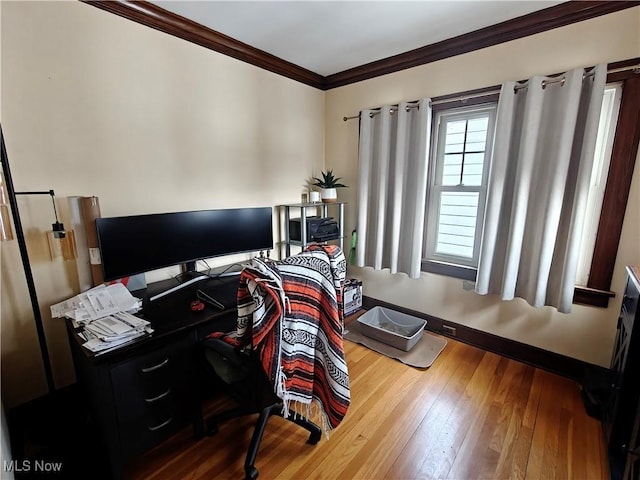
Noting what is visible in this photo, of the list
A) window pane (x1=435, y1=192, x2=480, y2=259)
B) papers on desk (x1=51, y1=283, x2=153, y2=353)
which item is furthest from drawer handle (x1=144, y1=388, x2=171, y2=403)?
window pane (x1=435, y1=192, x2=480, y2=259)

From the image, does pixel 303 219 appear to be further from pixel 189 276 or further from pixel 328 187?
pixel 189 276

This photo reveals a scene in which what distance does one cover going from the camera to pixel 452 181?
240cm

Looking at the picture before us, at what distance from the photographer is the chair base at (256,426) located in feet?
4.35

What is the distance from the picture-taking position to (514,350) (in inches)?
86.9

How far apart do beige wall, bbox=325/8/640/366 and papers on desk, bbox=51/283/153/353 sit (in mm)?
2125

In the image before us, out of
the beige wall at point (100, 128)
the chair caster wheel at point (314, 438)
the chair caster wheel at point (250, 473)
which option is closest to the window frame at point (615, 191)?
the chair caster wheel at point (314, 438)

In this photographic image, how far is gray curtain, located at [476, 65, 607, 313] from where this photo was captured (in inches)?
68.4

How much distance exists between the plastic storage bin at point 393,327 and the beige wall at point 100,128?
5.17ft

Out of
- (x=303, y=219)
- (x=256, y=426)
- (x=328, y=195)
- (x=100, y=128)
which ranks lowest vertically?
(x=256, y=426)

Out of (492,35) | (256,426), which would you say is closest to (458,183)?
(492,35)

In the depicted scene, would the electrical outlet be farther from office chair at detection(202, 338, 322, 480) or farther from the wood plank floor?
office chair at detection(202, 338, 322, 480)

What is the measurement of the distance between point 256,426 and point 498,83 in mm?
2638

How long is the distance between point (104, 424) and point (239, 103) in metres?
2.17

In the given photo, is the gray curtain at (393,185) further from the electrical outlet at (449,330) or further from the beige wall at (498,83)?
the electrical outlet at (449,330)
